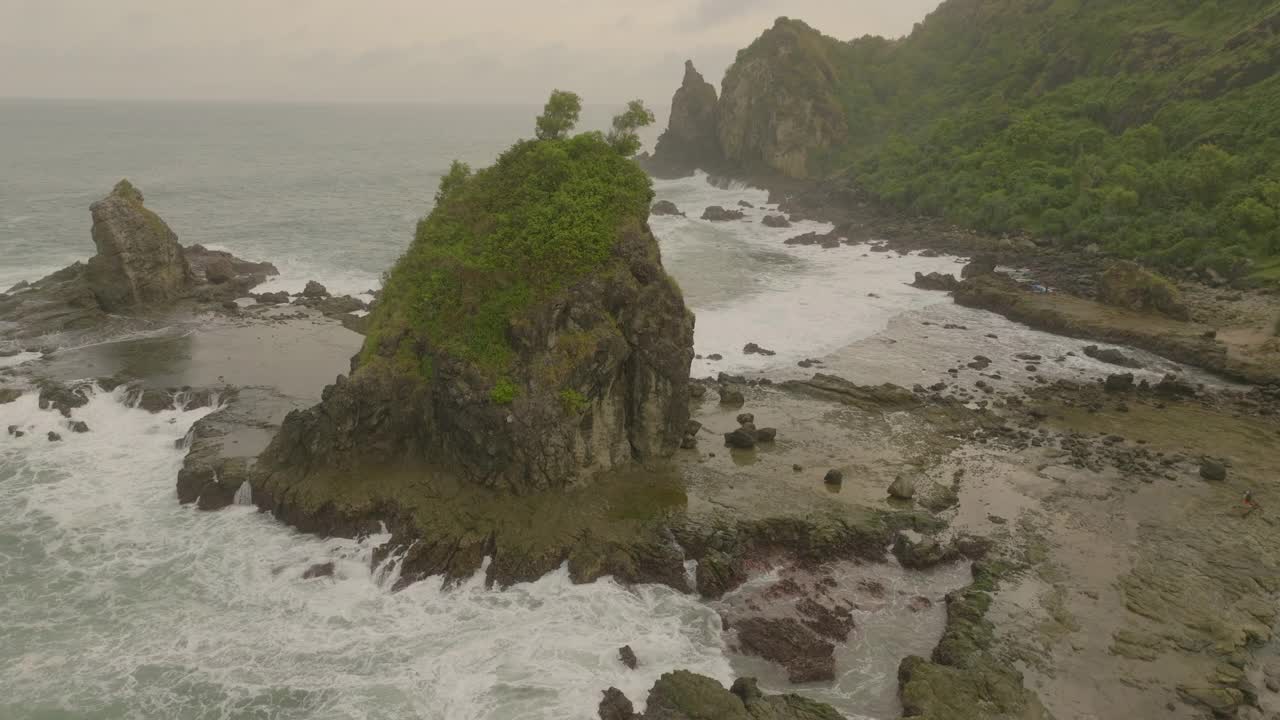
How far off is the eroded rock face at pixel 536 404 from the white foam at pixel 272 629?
3722mm

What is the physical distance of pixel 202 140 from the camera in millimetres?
191250

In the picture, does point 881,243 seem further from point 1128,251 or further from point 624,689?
point 624,689

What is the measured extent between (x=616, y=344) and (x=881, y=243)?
56.3 m

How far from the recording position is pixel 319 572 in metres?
27.0

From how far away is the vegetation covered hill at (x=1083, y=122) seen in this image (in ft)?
210

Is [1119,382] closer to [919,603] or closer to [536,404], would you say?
[919,603]

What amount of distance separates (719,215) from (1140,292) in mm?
50833

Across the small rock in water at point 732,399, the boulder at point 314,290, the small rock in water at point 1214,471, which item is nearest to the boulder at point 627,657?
the small rock in water at point 732,399

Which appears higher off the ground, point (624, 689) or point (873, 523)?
point (873, 523)

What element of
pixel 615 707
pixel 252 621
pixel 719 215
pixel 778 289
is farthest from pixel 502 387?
pixel 719 215

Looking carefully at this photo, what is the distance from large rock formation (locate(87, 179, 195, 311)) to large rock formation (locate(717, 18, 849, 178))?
8481 centimetres

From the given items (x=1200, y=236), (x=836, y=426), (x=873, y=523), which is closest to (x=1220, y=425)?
(x=836, y=426)

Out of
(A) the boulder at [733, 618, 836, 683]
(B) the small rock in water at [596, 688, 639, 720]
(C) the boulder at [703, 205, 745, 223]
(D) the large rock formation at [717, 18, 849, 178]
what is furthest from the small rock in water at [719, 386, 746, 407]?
(D) the large rock formation at [717, 18, 849, 178]

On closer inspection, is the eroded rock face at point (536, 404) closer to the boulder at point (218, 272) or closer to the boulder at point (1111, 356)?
the boulder at point (1111, 356)
